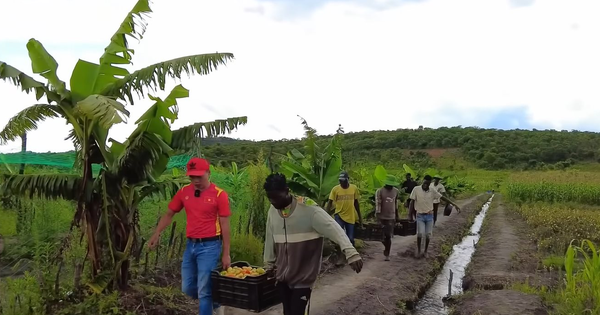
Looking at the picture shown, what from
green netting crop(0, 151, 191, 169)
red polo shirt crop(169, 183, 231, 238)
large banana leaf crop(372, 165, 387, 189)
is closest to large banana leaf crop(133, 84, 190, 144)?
red polo shirt crop(169, 183, 231, 238)

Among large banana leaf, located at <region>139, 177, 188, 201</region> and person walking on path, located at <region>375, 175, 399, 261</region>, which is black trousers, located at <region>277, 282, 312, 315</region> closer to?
large banana leaf, located at <region>139, 177, 188, 201</region>

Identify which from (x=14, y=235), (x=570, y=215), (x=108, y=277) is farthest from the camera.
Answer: (x=570, y=215)

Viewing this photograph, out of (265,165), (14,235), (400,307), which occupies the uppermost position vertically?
(265,165)

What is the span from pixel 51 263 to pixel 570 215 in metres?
18.0

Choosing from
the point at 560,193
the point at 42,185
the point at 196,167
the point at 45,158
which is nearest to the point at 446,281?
the point at 196,167

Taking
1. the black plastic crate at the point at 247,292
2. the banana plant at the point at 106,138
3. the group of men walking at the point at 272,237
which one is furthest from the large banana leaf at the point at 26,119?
the black plastic crate at the point at 247,292

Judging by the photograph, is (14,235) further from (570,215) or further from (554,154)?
(554,154)

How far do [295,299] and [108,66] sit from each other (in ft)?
11.3

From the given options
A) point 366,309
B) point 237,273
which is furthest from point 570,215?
point 237,273

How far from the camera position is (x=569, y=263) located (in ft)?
21.8

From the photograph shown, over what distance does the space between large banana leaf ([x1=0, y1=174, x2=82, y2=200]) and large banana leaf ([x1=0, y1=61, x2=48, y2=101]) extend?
989 mm

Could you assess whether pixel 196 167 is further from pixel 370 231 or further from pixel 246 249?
pixel 370 231

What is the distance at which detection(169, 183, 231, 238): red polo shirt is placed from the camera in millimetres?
5727

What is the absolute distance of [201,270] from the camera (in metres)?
5.67
